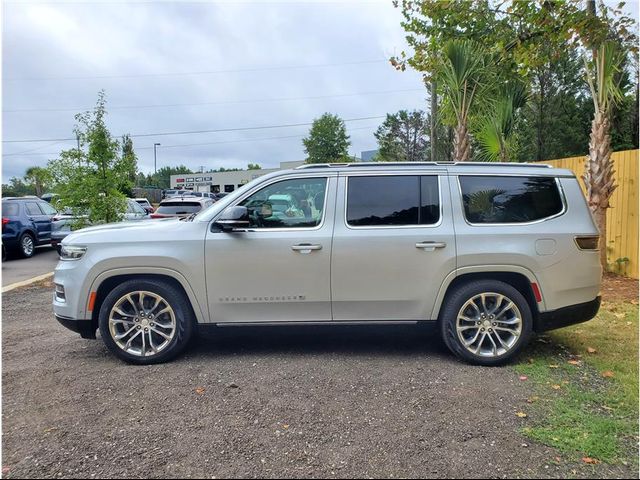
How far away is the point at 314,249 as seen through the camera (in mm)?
4367

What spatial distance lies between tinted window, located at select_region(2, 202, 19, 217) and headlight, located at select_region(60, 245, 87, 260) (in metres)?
10.3

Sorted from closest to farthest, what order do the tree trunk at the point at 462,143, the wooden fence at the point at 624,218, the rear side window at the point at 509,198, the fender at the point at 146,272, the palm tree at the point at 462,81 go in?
the fender at the point at 146,272
the rear side window at the point at 509,198
the wooden fence at the point at 624,218
the palm tree at the point at 462,81
the tree trunk at the point at 462,143

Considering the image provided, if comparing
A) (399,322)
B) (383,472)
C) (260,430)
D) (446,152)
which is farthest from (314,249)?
(446,152)

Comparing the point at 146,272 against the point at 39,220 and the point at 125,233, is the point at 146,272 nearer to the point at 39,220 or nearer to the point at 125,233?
the point at 125,233

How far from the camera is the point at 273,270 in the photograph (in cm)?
438

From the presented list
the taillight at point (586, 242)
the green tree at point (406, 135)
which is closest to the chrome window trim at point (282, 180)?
the taillight at point (586, 242)

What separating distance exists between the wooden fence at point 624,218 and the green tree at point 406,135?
33.4 metres

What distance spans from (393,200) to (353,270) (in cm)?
78

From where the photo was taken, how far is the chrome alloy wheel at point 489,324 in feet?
14.4

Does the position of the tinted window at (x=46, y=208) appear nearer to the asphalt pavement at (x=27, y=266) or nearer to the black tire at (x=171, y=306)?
the asphalt pavement at (x=27, y=266)

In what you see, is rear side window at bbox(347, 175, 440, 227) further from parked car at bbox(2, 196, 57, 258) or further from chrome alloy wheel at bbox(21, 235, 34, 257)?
chrome alloy wheel at bbox(21, 235, 34, 257)

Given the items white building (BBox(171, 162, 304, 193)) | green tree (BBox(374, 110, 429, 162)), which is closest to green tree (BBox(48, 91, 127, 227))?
green tree (BBox(374, 110, 429, 162))

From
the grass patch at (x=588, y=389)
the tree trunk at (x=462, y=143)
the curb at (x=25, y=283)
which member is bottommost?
the grass patch at (x=588, y=389)

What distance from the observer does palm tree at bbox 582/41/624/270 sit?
25.2 feet
